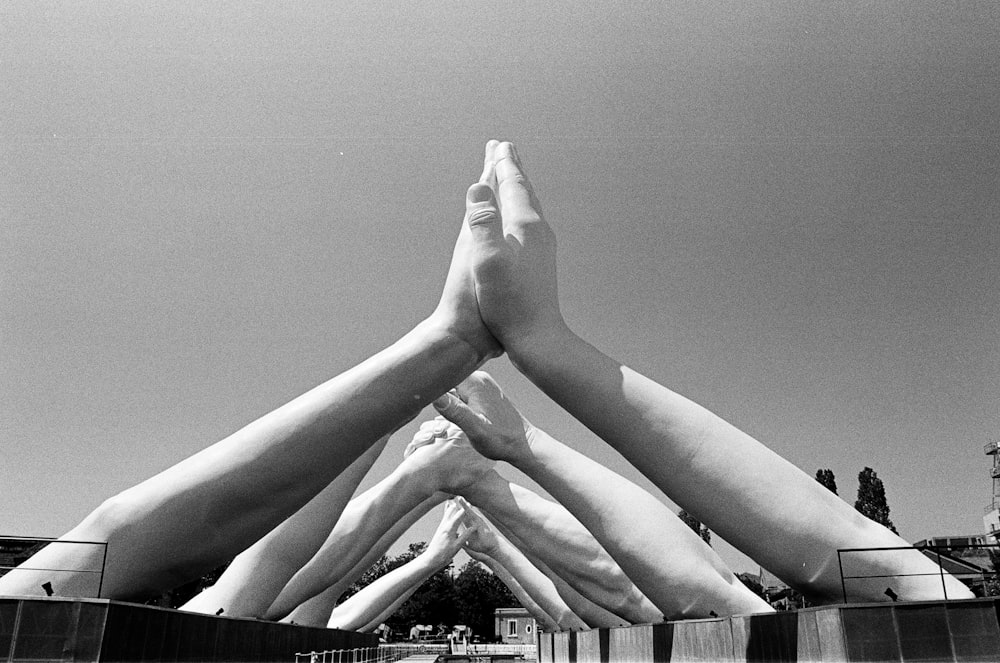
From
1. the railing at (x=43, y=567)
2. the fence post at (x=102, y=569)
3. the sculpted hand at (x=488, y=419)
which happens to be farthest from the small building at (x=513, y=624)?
the fence post at (x=102, y=569)

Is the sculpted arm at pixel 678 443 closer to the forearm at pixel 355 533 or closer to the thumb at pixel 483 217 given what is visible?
the thumb at pixel 483 217

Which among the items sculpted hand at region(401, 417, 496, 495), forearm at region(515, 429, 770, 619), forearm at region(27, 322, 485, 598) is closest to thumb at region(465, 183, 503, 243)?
forearm at region(27, 322, 485, 598)

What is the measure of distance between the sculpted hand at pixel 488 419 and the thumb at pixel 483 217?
4.38m

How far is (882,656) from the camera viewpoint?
8664 mm

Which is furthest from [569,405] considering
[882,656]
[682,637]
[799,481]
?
[882,656]

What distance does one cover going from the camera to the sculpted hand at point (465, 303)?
12.5m

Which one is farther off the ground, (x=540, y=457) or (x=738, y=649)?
(x=540, y=457)

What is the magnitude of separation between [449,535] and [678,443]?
2272 centimetres

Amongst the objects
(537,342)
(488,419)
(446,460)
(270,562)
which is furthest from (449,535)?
(537,342)

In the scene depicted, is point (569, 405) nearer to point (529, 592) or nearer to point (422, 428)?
point (422, 428)

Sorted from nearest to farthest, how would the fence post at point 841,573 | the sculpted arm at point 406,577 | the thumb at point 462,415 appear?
the fence post at point 841,573
the thumb at point 462,415
the sculpted arm at point 406,577

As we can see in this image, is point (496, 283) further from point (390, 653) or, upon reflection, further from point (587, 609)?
point (390, 653)

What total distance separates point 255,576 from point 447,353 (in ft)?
22.3

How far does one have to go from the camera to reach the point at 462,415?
1652 centimetres
